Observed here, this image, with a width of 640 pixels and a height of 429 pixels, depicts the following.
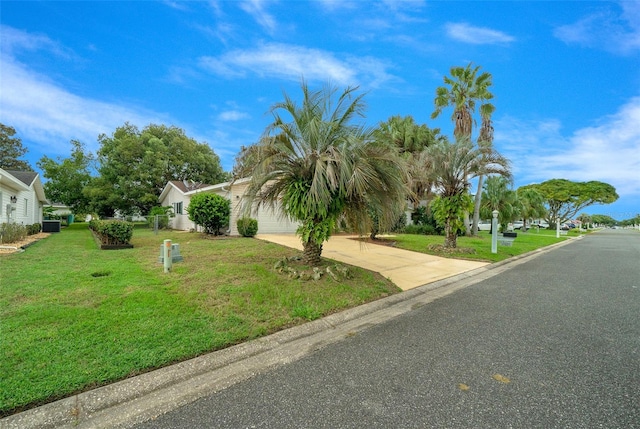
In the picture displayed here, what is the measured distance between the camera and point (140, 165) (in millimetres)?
22766

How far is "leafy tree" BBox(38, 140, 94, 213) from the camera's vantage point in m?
21.3

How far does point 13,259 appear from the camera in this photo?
7133 millimetres

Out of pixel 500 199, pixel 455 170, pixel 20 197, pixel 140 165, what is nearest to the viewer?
pixel 455 170

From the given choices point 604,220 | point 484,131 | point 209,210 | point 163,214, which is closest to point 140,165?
point 163,214

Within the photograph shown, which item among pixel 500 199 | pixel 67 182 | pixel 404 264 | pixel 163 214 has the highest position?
pixel 67 182

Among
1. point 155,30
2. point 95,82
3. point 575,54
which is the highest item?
point 575,54

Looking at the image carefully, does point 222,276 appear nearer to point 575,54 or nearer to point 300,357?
point 300,357

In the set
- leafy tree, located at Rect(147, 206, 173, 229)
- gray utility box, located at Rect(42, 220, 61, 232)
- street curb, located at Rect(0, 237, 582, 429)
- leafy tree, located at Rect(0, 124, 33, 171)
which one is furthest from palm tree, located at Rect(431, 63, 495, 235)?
leafy tree, located at Rect(0, 124, 33, 171)

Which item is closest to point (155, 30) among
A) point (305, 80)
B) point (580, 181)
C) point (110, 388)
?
point (305, 80)

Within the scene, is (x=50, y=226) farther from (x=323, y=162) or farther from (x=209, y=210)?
(x=323, y=162)

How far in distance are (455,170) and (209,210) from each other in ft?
35.4

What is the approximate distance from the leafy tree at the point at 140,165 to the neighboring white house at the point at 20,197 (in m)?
3.82

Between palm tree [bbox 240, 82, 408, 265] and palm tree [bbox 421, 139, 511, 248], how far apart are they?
20.7ft

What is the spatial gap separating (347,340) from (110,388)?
246cm
